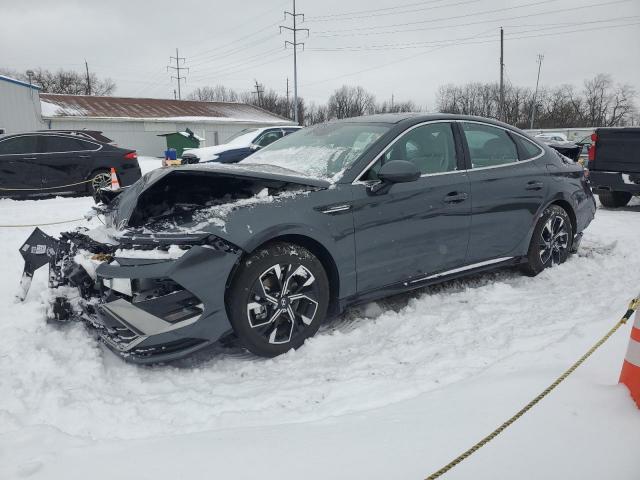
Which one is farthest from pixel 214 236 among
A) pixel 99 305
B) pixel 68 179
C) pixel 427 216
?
pixel 68 179

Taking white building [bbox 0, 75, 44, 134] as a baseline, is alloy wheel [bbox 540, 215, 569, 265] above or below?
A: below

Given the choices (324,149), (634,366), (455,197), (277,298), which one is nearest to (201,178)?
(277,298)

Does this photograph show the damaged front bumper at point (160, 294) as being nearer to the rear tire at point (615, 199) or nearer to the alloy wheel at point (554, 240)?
the alloy wheel at point (554, 240)

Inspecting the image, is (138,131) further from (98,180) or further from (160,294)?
(160,294)

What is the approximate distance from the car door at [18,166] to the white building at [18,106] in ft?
50.6

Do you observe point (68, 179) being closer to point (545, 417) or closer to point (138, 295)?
point (138, 295)

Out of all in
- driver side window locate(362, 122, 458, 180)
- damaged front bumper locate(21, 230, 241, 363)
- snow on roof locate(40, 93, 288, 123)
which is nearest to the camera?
damaged front bumper locate(21, 230, 241, 363)

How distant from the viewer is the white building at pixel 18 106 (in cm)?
2250

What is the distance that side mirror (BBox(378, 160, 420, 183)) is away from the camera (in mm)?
3252

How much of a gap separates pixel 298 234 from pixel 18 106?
2633 centimetres

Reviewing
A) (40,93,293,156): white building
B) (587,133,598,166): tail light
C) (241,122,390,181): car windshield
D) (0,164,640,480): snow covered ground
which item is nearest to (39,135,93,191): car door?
(0,164,640,480): snow covered ground

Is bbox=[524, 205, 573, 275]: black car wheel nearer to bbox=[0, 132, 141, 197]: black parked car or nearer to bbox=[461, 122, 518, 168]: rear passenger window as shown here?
bbox=[461, 122, 518, 168]: rear passenger window

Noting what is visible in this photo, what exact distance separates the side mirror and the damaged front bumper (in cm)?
118

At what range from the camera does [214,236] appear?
2.74m
